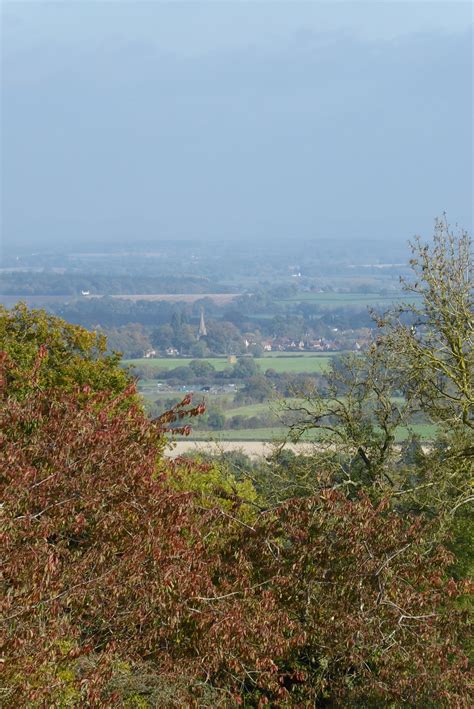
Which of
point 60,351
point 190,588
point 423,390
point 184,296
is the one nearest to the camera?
point 190,588

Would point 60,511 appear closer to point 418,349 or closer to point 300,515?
point 300,515

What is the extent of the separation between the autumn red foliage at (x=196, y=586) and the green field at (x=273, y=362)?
68.7 m

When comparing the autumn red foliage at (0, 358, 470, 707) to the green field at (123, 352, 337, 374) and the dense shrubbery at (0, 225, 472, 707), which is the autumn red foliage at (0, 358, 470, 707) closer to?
the dense shrubbery at (0, 225, 472, 707)

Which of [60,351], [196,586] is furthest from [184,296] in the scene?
[196,586]

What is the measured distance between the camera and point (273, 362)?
9425cm

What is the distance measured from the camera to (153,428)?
11.4m

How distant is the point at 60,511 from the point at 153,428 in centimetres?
217

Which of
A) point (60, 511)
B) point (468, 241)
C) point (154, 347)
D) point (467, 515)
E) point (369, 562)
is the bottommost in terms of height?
point (154, 347)

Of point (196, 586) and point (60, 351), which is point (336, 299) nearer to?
point (60, 351)

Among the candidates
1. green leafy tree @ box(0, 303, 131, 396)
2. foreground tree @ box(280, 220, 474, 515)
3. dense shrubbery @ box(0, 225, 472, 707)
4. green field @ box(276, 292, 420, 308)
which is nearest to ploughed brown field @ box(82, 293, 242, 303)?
green field @ box(276, 292, 420, 308)

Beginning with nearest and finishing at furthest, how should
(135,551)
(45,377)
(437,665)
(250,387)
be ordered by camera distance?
(135,551)
(437,665)
(45,377)
(250,387)

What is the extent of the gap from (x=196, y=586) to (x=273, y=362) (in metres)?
84.8

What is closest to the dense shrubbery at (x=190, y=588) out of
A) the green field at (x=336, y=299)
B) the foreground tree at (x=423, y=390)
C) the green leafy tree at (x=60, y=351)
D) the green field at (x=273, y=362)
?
the foreground tree at (x=423, y=390)

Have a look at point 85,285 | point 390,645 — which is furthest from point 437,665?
point 85,285
